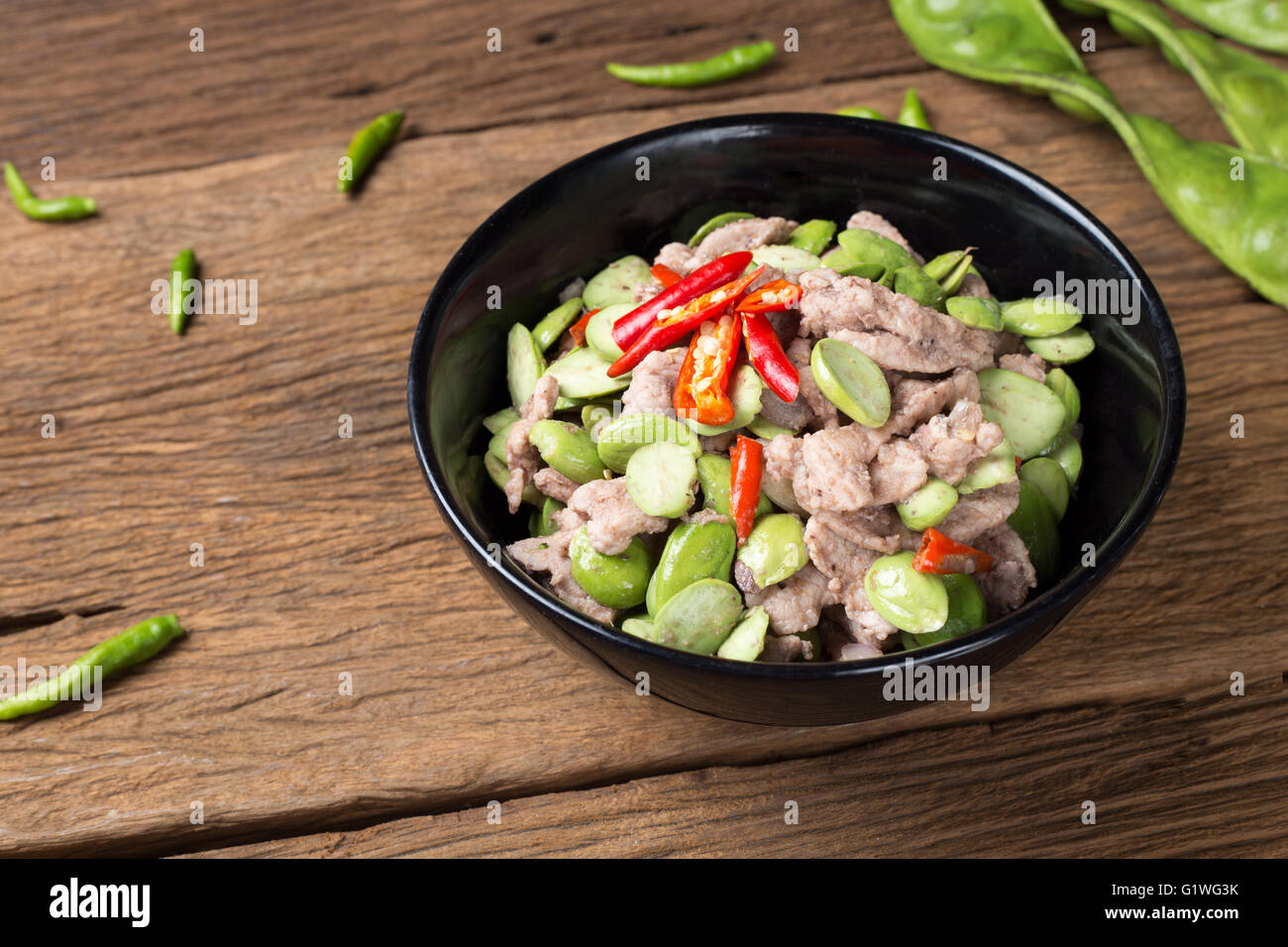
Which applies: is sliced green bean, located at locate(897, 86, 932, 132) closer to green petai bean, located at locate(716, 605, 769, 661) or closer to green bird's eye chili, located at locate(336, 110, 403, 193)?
green bird's eye chili, located at locate(336, 110, 403, 193)

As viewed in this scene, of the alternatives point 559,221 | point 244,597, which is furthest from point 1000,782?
point 244,597

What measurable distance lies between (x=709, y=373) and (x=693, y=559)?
0.42m

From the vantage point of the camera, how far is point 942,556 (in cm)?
241

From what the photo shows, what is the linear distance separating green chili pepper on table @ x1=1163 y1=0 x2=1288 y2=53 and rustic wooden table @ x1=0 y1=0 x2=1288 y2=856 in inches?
11.1

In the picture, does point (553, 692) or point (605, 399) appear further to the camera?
point (553, 692)

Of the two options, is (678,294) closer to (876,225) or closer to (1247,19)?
(876,225)

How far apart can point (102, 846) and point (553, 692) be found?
1213 mm

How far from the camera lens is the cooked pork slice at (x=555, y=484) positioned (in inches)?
106

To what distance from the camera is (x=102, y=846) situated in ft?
9.35

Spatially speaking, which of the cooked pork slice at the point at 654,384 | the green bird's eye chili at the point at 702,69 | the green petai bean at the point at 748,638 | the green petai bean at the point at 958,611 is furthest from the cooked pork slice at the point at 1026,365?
the green bird's eye chili at the point at 702,69

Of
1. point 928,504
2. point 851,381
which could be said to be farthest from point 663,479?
point 928,504

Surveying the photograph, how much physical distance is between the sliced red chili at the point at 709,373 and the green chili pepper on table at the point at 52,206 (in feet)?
8.53

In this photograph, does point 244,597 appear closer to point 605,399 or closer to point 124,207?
point 605,399

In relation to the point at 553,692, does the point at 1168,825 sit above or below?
below
